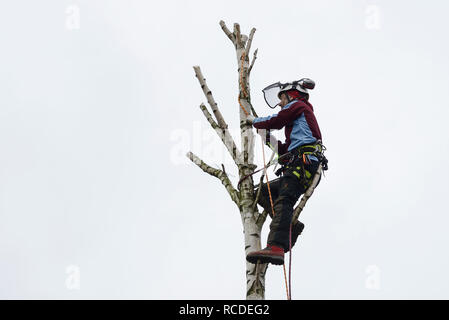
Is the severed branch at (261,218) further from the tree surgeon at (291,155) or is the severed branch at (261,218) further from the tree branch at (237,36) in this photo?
the tree branch at (237,36)

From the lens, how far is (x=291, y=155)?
740cm

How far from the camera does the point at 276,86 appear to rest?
7.88 metres

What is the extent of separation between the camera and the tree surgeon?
6.91 m

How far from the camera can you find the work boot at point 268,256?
646 centimetres

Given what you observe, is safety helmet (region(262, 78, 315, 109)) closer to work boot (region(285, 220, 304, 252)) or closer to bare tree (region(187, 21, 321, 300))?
bare tree (region(187, 21, 321, 300))

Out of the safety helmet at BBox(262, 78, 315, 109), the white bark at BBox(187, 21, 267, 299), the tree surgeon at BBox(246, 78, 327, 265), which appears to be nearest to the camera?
the white bark at BBox(187, 21, 267, 299)

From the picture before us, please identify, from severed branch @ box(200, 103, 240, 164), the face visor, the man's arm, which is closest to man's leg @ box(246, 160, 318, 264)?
the man's arm

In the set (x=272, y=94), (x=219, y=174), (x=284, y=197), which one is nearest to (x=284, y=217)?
(x=284, y=197)

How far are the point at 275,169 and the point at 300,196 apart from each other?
53cm

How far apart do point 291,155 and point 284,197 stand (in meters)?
0.69

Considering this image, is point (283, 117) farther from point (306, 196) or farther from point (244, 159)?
point (306, 196)

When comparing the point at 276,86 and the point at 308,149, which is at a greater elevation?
the point at 276,86
